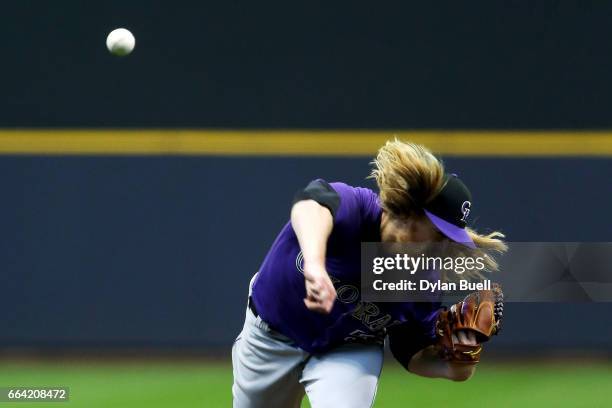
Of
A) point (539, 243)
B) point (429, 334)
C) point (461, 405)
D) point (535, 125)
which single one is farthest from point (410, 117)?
point (429, 334)

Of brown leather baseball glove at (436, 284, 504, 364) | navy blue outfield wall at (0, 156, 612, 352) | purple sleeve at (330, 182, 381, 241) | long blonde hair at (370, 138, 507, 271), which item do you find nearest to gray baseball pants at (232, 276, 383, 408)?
brown leather baseball glove at (436, 284, 504, 364)

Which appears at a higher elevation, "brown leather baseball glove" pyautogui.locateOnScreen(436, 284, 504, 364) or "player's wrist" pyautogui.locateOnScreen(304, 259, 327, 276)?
"brown leather baseball glove" pyautogui.locateOnScreen(436, 284, 504, 364)

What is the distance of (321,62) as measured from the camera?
8.40m

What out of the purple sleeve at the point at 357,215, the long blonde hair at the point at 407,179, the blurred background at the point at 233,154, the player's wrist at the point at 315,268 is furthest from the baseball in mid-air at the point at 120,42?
the player's wrist at the point at 315,268

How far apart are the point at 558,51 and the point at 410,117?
1334mm

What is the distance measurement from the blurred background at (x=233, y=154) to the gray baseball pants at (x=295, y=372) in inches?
93.3

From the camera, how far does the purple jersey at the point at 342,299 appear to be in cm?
335

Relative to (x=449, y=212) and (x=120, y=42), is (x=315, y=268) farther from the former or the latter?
(x=120, y=42)

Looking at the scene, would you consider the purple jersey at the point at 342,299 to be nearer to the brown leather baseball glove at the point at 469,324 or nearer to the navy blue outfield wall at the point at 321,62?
the brown leather baseball glove at the point at 469,324

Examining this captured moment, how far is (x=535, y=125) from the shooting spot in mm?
8219

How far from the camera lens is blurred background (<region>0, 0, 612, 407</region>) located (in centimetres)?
739

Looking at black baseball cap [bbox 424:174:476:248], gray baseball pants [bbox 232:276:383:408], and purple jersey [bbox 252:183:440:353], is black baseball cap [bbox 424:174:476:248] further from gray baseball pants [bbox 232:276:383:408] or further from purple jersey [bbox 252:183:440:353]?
gray baseball pants [bbox 232:276:383:408]

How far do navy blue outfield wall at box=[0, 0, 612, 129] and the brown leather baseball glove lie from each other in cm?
481

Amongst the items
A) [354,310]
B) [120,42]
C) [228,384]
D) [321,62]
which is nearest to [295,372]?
[354,310]
